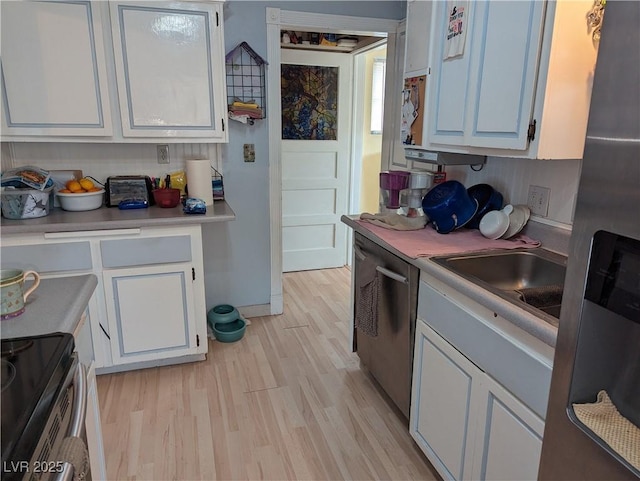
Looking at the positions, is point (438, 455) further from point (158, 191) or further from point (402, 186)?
point (158, 191)

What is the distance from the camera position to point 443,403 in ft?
5.36

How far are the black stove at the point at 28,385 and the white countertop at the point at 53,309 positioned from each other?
0.07 metres

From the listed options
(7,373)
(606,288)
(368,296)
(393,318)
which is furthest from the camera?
(368,296)

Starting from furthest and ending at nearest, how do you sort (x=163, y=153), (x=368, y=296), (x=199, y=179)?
(x=163, y=153) < (x=199, y=179) < (x=368, y=296)

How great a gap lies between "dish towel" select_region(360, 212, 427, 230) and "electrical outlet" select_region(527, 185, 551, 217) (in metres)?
0.49

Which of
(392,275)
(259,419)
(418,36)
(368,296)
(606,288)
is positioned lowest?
(259,419)

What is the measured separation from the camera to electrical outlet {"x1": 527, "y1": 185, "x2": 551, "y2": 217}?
1849 millimetres

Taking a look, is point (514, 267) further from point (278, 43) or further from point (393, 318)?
point (278, 43)

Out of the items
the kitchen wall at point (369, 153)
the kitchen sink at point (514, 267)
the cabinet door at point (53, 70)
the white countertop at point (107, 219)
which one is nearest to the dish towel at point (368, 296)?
the kitchen sink at point (514, 267)

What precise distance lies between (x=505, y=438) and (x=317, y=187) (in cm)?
301

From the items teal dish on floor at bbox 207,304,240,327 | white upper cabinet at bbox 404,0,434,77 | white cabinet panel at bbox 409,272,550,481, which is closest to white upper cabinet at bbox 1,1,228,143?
white upper cabinet at bbox 404,0,434,77

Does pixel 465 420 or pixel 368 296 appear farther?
pixel 368 296

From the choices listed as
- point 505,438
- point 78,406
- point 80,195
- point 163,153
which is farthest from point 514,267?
point 80,195

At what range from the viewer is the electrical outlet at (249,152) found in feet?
9.43
